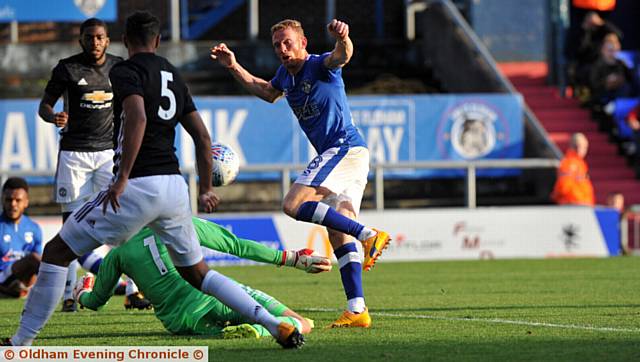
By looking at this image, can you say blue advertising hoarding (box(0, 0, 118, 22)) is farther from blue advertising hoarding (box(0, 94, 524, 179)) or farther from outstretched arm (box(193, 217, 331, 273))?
outstretched arm (box(193, 217, 331, 273))

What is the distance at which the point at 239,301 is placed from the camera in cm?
771

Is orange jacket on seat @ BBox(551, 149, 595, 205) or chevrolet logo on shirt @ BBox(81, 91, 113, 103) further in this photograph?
orange jacket on seat @ BBox(551, 149, 595, 205)

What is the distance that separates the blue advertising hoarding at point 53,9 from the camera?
73.0 ft

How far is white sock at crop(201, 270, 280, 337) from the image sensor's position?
25.2ft

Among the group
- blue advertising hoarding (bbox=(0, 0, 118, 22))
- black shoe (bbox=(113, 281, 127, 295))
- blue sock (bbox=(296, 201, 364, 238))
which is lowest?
black shoe (bbox=(113, 281, 127, 295))

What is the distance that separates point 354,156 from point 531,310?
6.51 feet

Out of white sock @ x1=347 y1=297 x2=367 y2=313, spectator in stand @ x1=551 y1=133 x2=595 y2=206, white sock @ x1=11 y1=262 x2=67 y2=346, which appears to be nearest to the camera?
white sock @ x1=11 y1=262 x2=67 y2=346

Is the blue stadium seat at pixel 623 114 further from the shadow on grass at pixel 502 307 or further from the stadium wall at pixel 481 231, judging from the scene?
the shadow on grass at pixel 502 307

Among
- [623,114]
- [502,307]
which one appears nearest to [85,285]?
[502,307]

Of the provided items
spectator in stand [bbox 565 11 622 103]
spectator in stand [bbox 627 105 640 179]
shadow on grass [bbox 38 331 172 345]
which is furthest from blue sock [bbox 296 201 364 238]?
spectator in stand [bbox 565 11 622 103]

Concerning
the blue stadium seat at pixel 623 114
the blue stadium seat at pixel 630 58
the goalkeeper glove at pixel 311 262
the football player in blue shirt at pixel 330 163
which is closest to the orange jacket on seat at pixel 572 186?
the blue stadium seat at pixel 623 114

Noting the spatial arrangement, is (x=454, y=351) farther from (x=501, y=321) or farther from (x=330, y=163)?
(x=330, y=163)

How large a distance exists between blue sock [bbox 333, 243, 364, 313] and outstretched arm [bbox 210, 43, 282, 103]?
4.25ft

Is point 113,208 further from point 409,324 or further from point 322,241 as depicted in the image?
point 322,241
